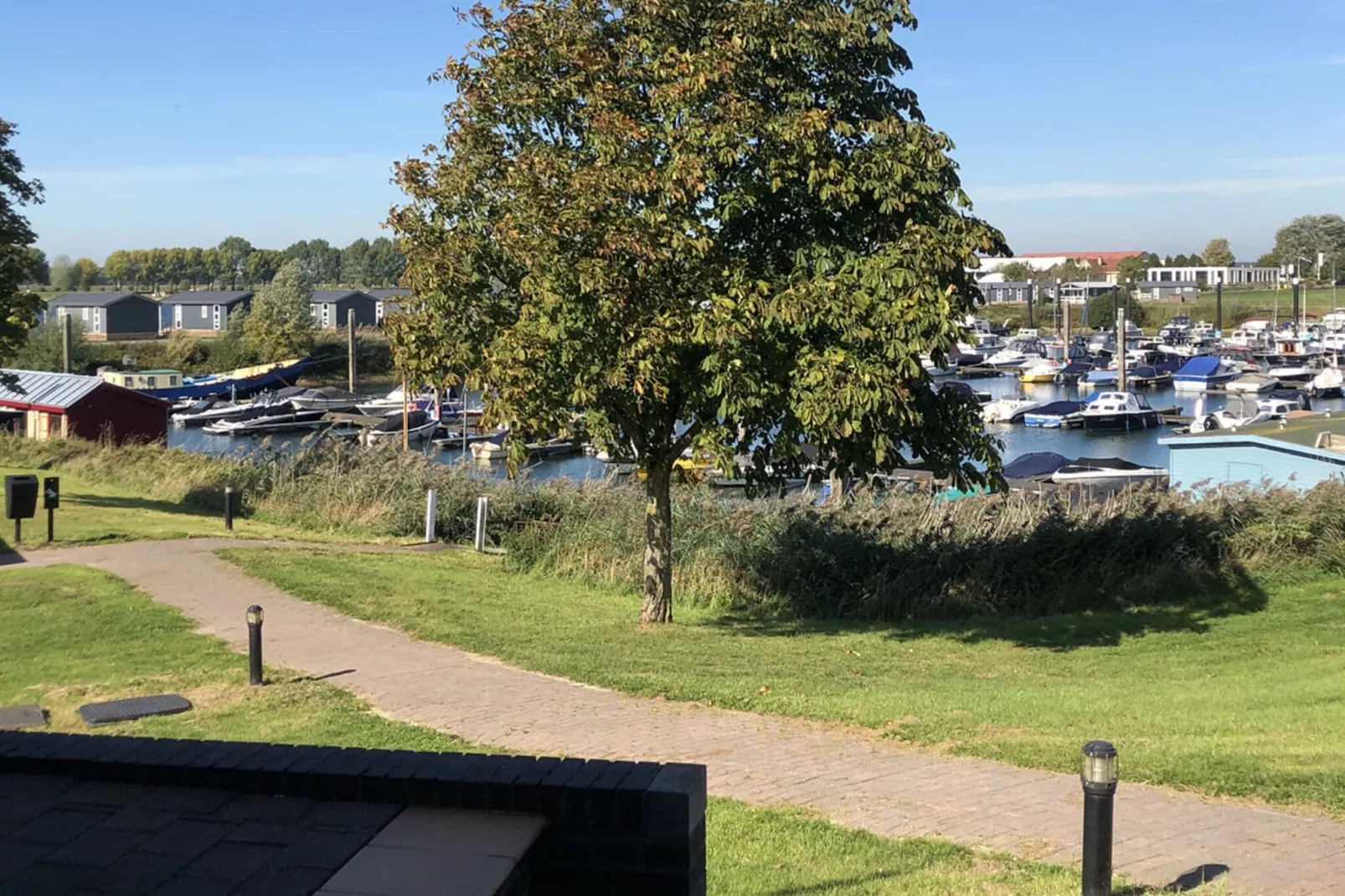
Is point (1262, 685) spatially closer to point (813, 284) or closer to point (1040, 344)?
point (813, 284)

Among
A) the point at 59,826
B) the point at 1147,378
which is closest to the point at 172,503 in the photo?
the point at 59,826

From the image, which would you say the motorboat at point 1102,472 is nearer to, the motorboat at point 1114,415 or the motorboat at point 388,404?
the motorboat at point 1114,415

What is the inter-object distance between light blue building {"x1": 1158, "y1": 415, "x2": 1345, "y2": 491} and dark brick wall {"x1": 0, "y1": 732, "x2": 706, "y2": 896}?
66.1 feet

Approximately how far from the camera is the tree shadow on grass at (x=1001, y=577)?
1578cm

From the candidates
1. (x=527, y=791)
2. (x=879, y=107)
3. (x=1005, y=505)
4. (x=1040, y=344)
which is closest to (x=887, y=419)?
(x=879, y=107)

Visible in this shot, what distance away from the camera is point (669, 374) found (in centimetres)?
1260

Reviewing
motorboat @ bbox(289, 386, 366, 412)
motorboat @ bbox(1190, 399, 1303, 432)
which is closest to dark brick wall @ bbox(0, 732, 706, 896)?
motorboat @ bbox(1190, 399, 1303, 432)

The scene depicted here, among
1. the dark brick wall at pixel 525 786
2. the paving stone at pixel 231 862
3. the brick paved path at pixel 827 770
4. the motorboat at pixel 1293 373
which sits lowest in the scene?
the brick paved path at pixel 827 770

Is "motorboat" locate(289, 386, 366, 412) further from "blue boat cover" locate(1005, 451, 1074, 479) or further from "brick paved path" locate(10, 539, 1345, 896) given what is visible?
"brick paved path" locate(10, 539, 1345, 896)

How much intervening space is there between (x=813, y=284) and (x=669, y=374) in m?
1.64

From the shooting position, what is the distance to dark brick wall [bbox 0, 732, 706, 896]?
4637 mm

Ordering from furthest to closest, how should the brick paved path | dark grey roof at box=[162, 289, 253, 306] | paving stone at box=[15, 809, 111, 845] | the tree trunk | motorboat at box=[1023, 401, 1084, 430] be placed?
dark grey roof at box=[162, 289, 253, 306] < motorboat at box=[1023, 401, 1084, 430] < the tree trunk < the brick paved path < paving stone at box=[15, 809, 111, 845]

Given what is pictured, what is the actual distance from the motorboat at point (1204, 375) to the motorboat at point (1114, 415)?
18.1 meters

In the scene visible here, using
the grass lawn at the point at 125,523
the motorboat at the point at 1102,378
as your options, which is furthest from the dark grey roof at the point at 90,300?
the grass lawn at the point at 125,523
